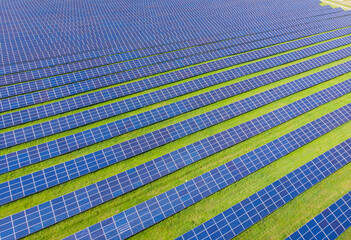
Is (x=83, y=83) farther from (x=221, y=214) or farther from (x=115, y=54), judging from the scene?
(x=221, y=214)

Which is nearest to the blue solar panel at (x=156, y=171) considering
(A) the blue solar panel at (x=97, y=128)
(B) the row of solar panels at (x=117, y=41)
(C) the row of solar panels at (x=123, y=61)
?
(A) the blue solar panel at (x=97, y=128)

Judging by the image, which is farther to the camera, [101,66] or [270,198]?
[101,66]

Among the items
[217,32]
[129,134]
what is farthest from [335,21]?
[129,134]

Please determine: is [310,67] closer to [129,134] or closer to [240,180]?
[240,180]

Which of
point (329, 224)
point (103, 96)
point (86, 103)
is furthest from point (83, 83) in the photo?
point (329, 224)

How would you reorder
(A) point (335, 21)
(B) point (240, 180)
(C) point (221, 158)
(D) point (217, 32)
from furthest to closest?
(A) point (335, 21)
(D) point (217, 32)
(C) point (221, 158)
(B) point (240, 180)

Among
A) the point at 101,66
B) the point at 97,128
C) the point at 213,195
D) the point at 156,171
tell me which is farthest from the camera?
the point at 101,66

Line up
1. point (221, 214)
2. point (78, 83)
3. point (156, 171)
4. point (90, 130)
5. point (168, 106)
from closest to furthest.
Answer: point (221, 214)
point (156, 171)
point (90, 130)
point (168, 106)
point (78, 83)
